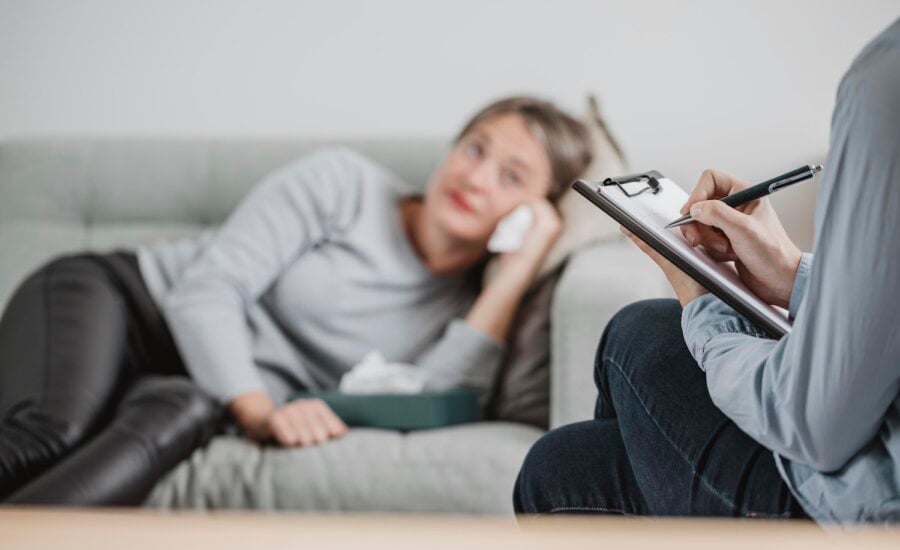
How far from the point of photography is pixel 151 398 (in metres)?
1.21

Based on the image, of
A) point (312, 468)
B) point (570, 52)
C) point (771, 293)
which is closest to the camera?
point (771, 293)

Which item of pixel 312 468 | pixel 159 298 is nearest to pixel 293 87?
pixel 159 298

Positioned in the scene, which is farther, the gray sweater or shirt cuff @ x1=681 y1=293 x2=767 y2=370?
the gray sweater

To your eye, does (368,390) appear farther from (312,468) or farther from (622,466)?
(622,466)

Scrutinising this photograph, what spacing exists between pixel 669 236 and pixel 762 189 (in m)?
0.08

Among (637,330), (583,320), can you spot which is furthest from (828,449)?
(583,320)

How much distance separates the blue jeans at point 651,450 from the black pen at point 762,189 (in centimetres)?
10

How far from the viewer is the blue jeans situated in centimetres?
59

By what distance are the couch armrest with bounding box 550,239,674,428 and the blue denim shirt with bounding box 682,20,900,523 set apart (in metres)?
0.65

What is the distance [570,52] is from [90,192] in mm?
954

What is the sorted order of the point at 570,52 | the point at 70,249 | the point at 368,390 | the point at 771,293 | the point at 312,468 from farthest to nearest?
the point at 570,52 → the point at 70,249 → the point at 368,390 → the point at 312,468 → the point at 771,293

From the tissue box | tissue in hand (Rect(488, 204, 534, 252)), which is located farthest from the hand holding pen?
tissue in hand (Rect(488, 204, 534, 252))

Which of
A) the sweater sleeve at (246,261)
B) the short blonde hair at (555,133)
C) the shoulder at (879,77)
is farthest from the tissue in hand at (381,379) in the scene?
the shoulder at (879,77)

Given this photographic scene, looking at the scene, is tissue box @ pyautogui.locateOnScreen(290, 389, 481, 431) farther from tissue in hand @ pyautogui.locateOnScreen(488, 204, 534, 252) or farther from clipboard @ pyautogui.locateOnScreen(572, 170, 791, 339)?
clipboard @ pyautogui.locateOnScreen(572, 170, 791, 339)
